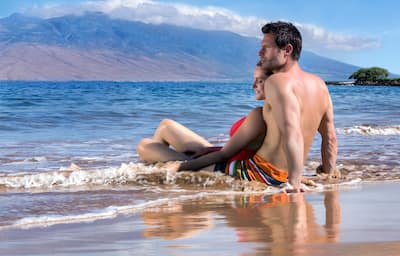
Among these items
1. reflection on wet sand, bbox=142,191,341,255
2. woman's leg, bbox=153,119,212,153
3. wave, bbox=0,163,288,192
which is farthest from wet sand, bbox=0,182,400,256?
woman's leg, bbox=153,119,212,153

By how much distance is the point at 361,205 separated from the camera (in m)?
4.52

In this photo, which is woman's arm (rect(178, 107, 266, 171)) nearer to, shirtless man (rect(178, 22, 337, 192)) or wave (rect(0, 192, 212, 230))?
shirtless man (rect(178, 22, 337, 192))

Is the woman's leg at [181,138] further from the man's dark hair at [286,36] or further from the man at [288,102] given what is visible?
the man's dark hair at [286,36]

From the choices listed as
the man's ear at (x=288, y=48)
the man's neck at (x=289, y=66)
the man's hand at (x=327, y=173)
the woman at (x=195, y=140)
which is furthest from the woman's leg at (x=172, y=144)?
the man's ear at (x=288, y=48)

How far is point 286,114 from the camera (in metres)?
5.02

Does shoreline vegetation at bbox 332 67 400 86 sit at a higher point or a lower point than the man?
higher

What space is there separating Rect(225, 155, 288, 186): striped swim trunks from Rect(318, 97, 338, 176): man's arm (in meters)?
0.56

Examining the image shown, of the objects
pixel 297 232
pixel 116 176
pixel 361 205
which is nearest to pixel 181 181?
pixel 116 176

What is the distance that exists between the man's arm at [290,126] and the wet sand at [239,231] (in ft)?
0.63

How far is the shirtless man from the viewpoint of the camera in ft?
16.5

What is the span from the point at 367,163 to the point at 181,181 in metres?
2.95

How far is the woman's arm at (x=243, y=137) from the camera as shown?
5496 mm

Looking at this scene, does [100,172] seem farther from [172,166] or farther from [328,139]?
[328,139]

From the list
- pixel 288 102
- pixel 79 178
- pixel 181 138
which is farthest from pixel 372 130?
pixel 288 102
